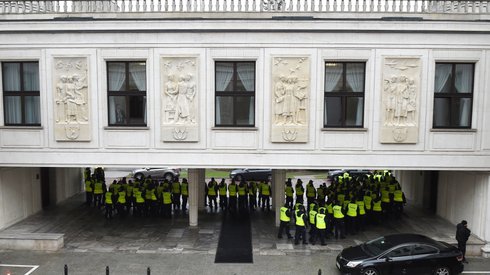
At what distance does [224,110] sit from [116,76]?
4.33 m

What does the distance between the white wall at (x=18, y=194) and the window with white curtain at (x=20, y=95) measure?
2342 mm

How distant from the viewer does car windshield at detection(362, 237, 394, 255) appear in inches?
487

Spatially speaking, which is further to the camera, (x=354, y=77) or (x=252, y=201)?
(x=252, y=201)

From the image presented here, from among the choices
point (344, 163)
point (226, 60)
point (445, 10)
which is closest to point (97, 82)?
point (226, 60)

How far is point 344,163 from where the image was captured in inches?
586

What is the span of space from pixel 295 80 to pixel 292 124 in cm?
163

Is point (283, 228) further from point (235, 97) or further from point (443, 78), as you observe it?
point (443, 78)

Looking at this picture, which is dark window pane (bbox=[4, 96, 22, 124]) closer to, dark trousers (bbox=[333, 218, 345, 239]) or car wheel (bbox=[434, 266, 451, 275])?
dark trousers (bbox=[333, 218, 345, 239])

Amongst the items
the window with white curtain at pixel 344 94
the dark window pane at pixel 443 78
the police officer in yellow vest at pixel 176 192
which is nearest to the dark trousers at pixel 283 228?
the window with white curtain at pixel 344 94

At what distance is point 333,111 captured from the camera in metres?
15.1

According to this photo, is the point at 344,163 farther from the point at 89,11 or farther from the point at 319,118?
the point at 89,11

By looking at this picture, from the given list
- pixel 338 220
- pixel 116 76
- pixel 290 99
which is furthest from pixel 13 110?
pixel 338 220

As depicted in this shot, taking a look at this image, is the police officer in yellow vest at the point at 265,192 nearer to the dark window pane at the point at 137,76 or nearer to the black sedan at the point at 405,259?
the black sedan at the point at 405,259

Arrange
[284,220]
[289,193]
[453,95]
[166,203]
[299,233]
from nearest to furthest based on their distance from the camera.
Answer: [453,95] → [299,233] → [284,220] → [166,203] → [289,193]
